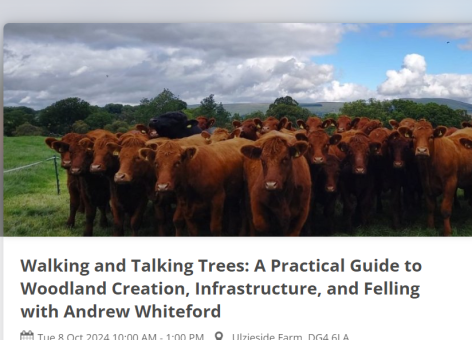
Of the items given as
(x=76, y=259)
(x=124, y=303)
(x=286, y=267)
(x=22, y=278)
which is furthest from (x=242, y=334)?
(x=22, y=278)

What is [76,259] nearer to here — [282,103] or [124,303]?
[124,303]

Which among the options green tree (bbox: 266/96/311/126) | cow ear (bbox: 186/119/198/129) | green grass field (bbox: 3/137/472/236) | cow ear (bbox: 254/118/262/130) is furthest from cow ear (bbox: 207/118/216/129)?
green grass field (bbox: 3/137/472/236)

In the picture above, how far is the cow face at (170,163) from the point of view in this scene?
16.1 ft

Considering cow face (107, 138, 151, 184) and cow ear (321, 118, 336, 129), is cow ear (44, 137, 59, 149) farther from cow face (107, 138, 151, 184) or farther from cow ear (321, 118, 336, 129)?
cow ear (321, 118, 336, 129)

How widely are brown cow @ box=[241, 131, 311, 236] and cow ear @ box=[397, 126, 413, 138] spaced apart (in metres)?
1.00

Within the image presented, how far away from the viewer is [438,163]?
570 cm

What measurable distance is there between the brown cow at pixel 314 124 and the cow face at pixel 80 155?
1.88 m

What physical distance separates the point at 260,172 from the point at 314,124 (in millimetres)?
887

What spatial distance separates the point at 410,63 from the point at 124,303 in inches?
119

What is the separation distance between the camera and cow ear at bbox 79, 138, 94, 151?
5524mm

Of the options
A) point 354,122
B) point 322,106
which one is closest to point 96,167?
point 322,106

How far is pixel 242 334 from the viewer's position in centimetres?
476

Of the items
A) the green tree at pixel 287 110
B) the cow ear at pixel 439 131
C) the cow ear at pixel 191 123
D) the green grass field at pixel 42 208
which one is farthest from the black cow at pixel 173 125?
the cow ear at pixel 439 131

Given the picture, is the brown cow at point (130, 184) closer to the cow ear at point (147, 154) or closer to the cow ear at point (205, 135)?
the cow ear at point (147, 154)
